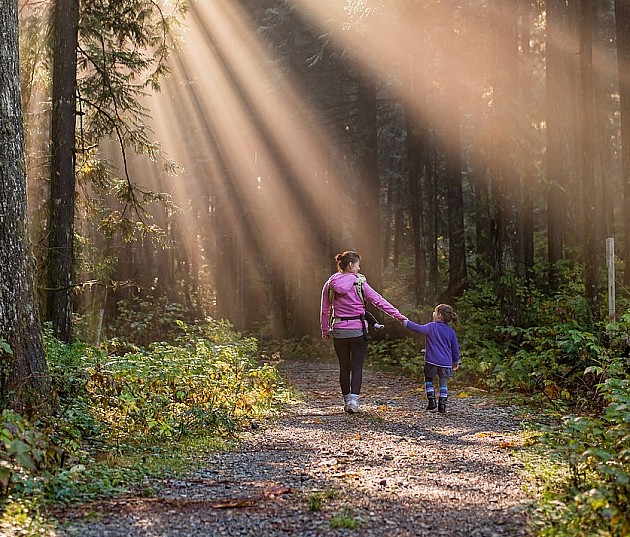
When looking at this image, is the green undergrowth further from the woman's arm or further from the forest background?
the woman's arm

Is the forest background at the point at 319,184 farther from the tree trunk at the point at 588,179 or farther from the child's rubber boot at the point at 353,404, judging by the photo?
the child's rubber boot at the point at 353,404

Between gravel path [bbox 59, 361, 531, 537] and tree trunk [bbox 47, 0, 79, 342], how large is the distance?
5.24 meters

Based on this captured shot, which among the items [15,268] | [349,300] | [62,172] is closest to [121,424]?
[15,268]

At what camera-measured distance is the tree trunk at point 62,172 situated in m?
12.5

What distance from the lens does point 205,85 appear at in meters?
26.5

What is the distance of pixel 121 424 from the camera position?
761 centimetres

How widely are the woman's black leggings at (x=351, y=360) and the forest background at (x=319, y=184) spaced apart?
216cm

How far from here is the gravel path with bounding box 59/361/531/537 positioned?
456cm

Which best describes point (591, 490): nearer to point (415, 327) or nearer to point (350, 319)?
point (415, 327)

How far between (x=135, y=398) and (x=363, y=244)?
17416 millimetres

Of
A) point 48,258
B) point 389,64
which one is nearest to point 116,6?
point 48,258

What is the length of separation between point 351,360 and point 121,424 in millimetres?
3386

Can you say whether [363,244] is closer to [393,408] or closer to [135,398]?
[393,408]

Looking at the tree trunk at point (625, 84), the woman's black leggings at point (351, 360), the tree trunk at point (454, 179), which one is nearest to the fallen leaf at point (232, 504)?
the woman's black leggings at point (351, 360)
